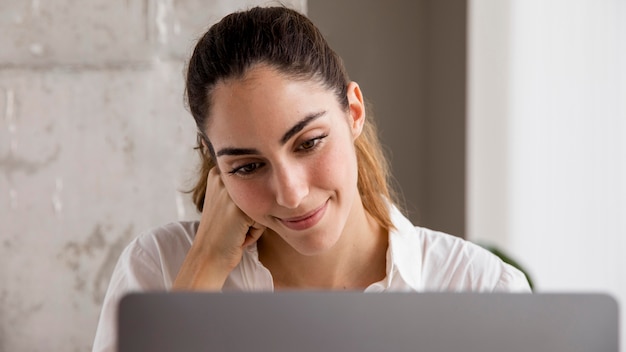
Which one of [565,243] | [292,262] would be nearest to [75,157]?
[292,262]

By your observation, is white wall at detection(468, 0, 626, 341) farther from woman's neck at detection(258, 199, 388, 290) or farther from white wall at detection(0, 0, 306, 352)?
woman's neck at detection(258, 199, 388, 290)

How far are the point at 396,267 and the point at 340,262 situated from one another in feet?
0.39

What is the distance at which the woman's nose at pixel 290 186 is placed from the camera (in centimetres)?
142

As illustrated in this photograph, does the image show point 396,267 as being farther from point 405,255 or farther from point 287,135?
point 287,135

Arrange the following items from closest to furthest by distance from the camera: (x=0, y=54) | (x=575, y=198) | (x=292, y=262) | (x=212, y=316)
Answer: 1. (x=212, y=316)
2. (x=292, y=262)
3. (x=0, y=54)
4. (x=575, y=198)

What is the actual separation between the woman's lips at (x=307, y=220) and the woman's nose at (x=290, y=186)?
2.1 inches

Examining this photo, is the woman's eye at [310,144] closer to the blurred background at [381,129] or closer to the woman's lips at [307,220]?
the woman's lips at [307,220]

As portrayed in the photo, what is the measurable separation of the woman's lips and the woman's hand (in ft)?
0.60

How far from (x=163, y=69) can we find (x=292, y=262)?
1.12 metres

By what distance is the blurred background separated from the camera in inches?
103

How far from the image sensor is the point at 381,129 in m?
3.47

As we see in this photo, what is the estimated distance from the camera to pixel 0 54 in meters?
2.62

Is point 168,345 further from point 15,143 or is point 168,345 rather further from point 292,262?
point 15,143

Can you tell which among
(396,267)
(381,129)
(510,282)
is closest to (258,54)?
(396,267)
